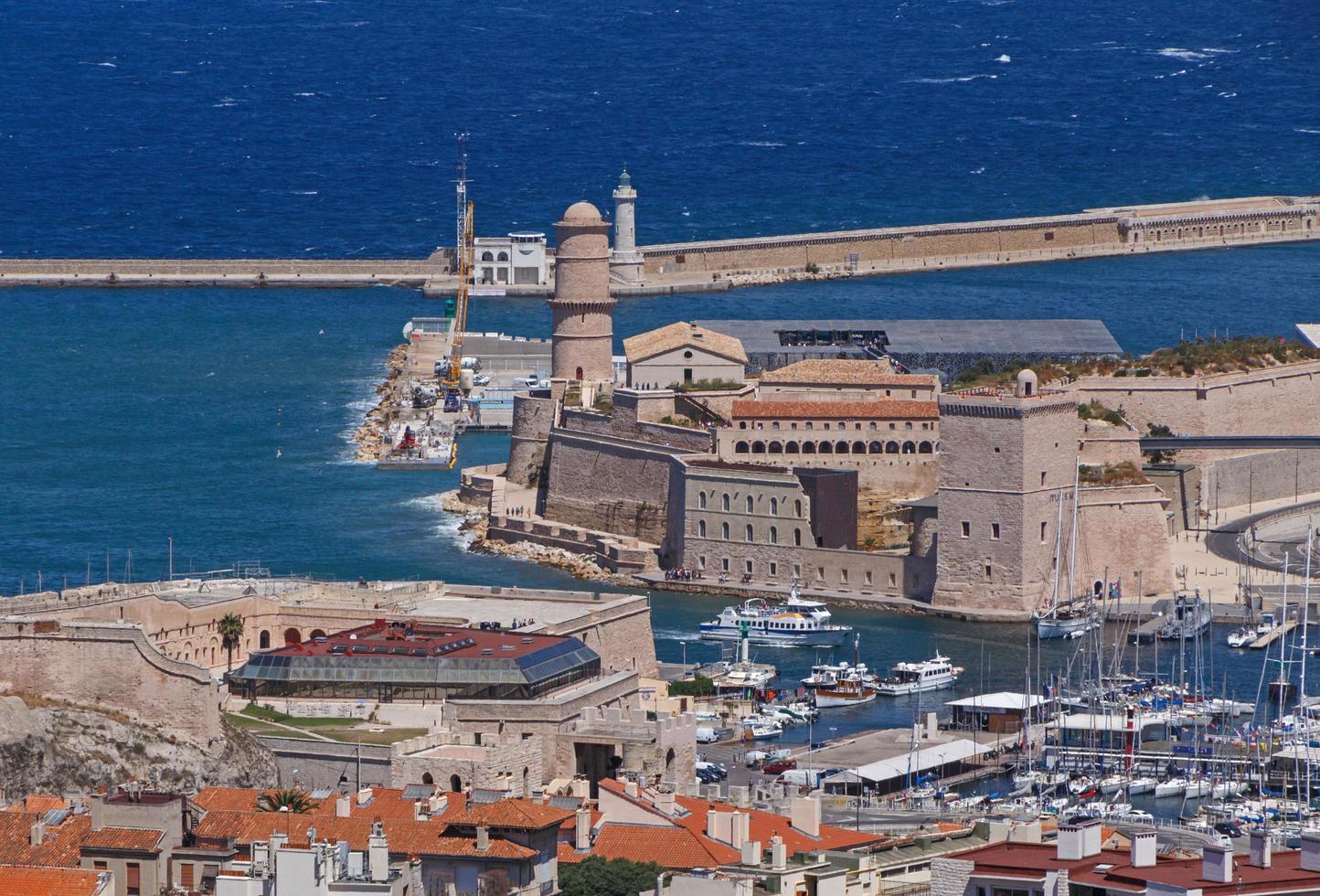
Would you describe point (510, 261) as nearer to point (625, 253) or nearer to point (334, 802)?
point (625, 253)

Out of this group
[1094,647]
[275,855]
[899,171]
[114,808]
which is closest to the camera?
[275,855]

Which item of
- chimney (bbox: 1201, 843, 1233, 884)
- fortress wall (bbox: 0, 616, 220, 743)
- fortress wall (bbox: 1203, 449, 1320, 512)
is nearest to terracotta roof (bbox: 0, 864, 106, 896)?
chimney (bbox: 1201, 843, 1233, 884)

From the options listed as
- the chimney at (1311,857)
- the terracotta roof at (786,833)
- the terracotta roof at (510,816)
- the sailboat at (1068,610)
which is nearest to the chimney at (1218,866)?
the chimney at (1311,857)

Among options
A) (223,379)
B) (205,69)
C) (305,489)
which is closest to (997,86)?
(205,69)

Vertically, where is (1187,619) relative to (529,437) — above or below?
below

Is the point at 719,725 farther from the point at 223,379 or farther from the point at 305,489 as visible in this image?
the point at 223,379

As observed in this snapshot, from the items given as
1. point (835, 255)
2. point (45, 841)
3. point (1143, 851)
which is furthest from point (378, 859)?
point (835, 255)

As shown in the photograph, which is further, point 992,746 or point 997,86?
point 997,86
